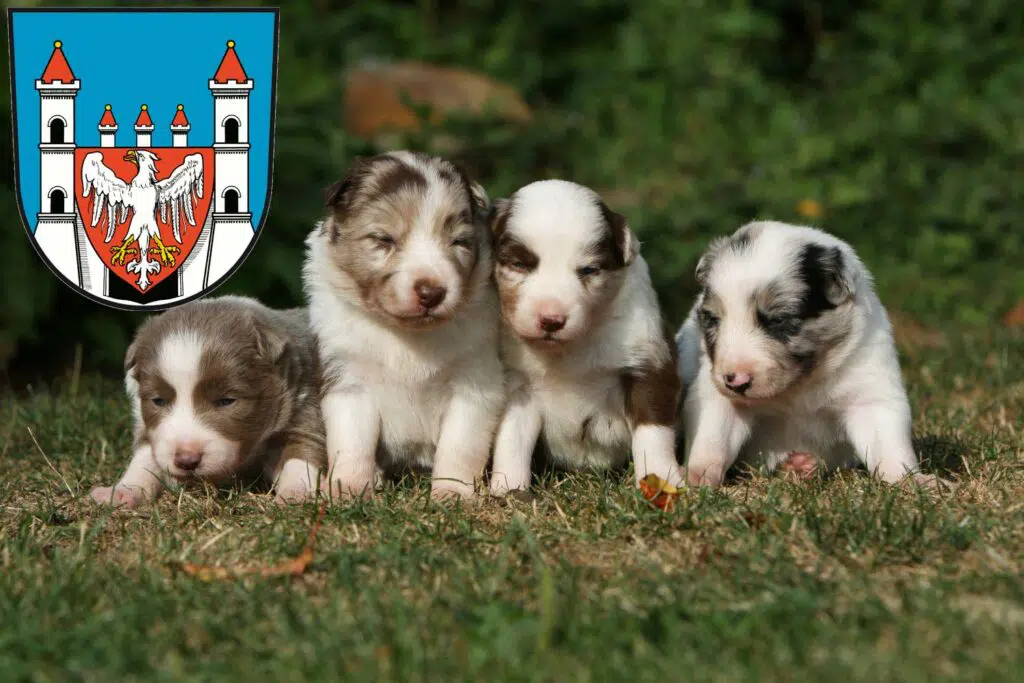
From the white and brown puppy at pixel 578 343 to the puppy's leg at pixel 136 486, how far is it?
5.09 ft

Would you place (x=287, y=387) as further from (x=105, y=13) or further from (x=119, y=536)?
(x=105, y=13)

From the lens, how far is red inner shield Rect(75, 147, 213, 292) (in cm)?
585

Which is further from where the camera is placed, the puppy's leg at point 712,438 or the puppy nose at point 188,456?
the puppy's leg at point 712,438

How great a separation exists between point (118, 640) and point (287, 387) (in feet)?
7.59

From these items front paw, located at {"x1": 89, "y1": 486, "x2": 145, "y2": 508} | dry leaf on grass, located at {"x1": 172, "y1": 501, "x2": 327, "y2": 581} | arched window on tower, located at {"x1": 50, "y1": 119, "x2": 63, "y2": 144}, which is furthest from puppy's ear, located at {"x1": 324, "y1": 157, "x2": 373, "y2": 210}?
dry leaf on grass, located at {"x1": 172, "y1": 501, "x2": 327, "y2": 581}

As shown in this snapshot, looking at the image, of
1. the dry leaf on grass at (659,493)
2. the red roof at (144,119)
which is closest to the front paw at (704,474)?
the dry leaf on grass at (659,493)

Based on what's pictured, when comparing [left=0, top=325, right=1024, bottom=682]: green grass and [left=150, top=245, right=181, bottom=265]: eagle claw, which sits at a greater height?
[left=150, top=245, right=181, bottom=265]: eagle claw

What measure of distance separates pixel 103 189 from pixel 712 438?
9.98ft

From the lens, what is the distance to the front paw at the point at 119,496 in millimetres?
5492

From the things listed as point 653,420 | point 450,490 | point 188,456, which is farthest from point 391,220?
point 653,420

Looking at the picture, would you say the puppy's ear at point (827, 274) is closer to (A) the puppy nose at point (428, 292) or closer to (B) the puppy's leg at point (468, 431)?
(B) the puppy's leg at point (468, 431)

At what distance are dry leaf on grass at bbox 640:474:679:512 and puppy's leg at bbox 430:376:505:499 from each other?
87cm

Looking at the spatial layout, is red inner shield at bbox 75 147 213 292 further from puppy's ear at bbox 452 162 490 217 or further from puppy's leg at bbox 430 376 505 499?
puppy's leg at bbox 430 376 505 499

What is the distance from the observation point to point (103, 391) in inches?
320
